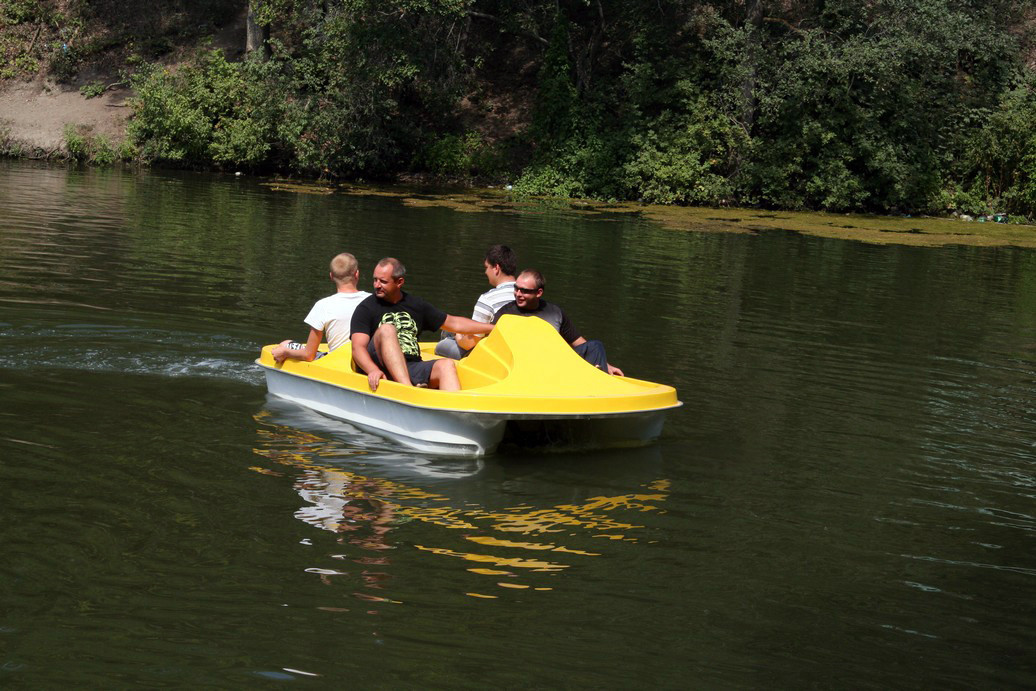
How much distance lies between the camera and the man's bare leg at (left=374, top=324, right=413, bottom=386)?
27.3ft

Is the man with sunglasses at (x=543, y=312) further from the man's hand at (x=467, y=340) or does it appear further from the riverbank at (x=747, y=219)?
the riverbank at (x=747, y=219)

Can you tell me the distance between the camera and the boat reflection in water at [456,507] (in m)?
Answer: 5.79

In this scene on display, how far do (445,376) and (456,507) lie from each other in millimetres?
1672

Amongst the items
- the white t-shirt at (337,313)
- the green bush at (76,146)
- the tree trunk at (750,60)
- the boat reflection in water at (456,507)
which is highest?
the tree trunk at (750,60)

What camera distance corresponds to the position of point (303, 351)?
9148 mm

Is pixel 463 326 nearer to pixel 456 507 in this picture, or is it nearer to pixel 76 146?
pixel 456 507

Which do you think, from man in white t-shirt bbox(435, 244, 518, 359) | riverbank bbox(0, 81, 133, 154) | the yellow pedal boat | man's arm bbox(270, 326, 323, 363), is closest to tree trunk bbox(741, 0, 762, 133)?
riverbank bbox(0, 81, 133, 154)

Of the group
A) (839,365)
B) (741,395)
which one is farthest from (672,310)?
(741,395)

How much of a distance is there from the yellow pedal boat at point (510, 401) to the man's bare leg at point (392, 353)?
183 millimetres

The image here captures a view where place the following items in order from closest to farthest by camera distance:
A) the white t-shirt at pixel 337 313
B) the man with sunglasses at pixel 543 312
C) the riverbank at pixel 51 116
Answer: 1. the man with sunglasses at pixel 543 312
2. the white t-shirt at pixel 337 313
3. the riverbank at pixel 51 116

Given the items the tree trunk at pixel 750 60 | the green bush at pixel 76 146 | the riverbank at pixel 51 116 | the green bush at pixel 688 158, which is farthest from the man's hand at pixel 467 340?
the riverbank at pixel 51 116

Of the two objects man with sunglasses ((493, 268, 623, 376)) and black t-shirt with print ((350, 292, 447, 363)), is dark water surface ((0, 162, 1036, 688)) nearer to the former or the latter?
black t-shirt with print ((350, 292, 447, 363))

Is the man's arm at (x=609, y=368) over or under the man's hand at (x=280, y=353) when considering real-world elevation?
over

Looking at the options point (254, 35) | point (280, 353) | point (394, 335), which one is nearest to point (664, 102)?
point (254, 35)
